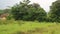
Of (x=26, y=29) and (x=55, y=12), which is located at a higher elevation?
(x=26, y=29)

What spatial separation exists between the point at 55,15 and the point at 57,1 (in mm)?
1668

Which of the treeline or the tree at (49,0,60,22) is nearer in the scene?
the treeline

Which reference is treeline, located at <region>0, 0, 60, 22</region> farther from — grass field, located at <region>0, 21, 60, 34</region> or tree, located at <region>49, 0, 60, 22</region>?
grass field, located at <region>0, 21, 60, 34</region>

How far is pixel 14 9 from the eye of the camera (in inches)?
797

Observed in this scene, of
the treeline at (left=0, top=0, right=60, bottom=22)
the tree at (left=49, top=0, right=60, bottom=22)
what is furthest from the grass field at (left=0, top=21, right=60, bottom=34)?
the tree at (left=49, top=0, right=60, bottom=22)

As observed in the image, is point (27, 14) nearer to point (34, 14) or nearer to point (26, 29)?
point (34, 14)

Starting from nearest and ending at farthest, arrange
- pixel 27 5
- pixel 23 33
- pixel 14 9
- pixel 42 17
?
pixel 23 33 → pixel 42 17 → pixel 14 9 → pixel 27 5

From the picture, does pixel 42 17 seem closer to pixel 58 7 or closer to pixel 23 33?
pixel 58 7

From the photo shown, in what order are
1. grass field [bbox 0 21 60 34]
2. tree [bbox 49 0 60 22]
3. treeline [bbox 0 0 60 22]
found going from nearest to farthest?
grass field [bbox 0 21 60 34], treeline [bbox 0 0 60 22], tree [bbox 49 0 60 22]

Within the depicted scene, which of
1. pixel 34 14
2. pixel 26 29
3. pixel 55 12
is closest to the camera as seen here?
pixel 26 29

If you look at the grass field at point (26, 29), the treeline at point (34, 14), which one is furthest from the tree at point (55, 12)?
the grass field at point (26, 29)

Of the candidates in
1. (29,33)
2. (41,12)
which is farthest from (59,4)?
(29,33)

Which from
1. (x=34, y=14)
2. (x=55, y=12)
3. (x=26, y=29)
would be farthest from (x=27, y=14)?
(x=26, y=29)

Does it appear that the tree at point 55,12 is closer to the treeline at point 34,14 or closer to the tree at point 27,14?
the treeline at point 34,14
